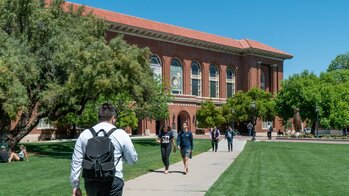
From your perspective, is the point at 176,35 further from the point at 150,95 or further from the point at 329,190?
the point at 329,190

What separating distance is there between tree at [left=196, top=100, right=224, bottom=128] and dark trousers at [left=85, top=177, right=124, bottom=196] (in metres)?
54.9

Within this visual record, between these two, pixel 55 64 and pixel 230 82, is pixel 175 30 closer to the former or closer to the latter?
pixel 230 82

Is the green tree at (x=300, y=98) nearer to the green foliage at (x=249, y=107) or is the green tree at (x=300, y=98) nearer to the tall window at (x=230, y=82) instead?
the green foliage at (x=249, y=107)

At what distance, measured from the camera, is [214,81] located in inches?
2798

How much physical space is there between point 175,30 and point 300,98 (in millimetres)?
19808

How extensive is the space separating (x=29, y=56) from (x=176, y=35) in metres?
39.8

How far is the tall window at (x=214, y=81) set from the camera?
70500 mm

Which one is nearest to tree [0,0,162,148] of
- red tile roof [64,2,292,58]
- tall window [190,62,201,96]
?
red tile roof [64,2,292,58]

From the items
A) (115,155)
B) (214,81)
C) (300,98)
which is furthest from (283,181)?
(214,81)

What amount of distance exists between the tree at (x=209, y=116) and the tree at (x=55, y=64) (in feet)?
108

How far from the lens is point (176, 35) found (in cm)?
6294

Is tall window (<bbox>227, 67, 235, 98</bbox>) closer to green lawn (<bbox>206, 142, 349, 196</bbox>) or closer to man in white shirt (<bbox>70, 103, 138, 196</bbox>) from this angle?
green lawn (<bbox>206, 142, 349, 196</bbox>)

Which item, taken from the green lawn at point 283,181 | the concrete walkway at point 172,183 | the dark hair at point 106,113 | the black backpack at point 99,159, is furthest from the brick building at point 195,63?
the black backpack at point 99,159

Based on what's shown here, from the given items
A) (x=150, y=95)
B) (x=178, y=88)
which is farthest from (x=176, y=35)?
(x=150, y=95)
